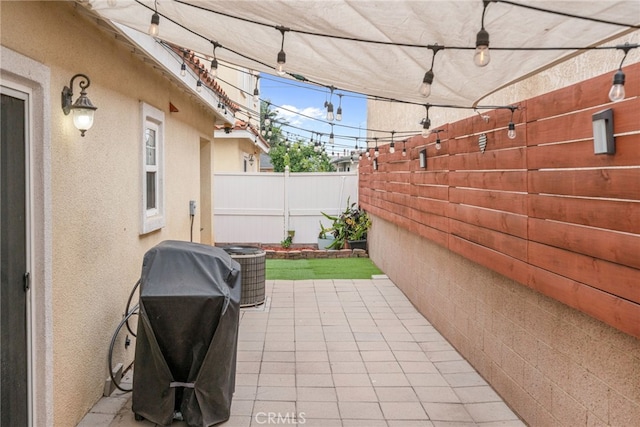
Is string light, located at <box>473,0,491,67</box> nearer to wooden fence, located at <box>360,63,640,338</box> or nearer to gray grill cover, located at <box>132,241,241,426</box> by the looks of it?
wooden fence, located at <box>360,63,640,338</box>

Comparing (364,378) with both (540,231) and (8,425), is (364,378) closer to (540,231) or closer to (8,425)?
(540,231)

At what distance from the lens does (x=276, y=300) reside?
7.79 meters

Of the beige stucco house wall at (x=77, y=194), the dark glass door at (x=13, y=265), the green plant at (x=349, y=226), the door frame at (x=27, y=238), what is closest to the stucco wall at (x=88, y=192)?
the beige stucco house wall at (x=77, y=194)

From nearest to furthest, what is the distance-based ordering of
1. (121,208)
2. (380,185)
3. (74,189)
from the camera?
1. (74,189)
2. (121,208)
3. (380,185)

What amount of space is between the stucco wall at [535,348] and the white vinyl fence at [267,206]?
23.4 feet

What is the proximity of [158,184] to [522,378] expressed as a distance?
464cm

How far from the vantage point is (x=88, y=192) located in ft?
12.9

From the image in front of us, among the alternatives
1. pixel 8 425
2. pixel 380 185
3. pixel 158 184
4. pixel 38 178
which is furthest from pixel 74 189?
pixel 380 185

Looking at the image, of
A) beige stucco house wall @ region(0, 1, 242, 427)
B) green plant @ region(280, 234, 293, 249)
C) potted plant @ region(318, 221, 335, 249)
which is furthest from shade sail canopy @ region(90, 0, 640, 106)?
green plant @ region(280, 234, 293, 249)

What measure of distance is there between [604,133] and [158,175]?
5019mm

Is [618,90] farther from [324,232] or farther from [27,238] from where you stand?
[324,232]

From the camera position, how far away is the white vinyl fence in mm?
13211

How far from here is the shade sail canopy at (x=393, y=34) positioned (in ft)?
7.67

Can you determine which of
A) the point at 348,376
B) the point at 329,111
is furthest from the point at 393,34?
the point at 348,376
